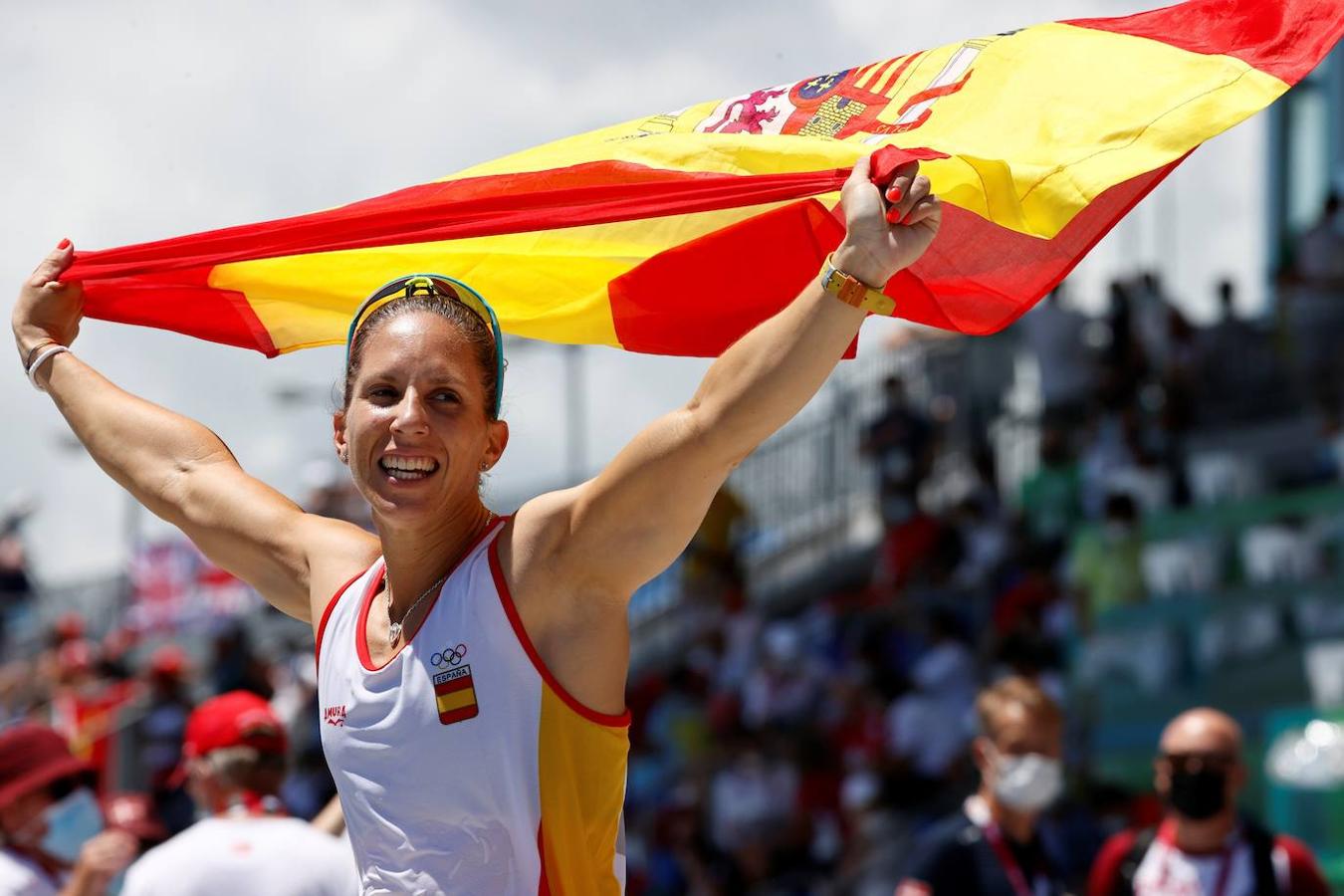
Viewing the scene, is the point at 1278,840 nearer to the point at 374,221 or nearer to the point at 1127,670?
the point at 374,221

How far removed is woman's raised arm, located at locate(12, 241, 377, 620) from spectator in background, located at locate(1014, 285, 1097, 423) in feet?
37.5

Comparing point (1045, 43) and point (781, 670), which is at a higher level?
point (1045, 43)

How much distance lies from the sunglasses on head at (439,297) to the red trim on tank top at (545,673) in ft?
1.19

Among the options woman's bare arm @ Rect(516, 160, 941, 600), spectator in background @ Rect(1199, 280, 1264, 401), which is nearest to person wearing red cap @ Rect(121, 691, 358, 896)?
woman's bare arm @ Rect(516, 160, 941, 600)

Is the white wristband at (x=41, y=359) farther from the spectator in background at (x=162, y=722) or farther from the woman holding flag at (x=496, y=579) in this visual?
the spectator in background at (x=162, y=722)

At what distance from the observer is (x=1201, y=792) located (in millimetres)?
5957

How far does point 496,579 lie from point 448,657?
15cm

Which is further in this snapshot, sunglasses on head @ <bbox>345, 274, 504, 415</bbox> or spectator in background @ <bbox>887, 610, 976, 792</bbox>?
spectator in background @ <bbox>887, 610, 976, 792</bbox>

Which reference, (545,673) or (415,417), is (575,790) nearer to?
(545,673)

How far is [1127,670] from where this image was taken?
12.2m

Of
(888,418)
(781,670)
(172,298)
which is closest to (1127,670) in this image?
(781,670)

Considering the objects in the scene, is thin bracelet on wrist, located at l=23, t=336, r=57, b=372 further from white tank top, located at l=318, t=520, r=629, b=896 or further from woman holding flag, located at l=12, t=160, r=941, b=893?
white tank top, located at l=318, t=520, r=629, b=896

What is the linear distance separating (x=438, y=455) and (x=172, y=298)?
1.40 metres

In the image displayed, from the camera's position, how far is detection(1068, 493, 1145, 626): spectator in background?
1258cm
